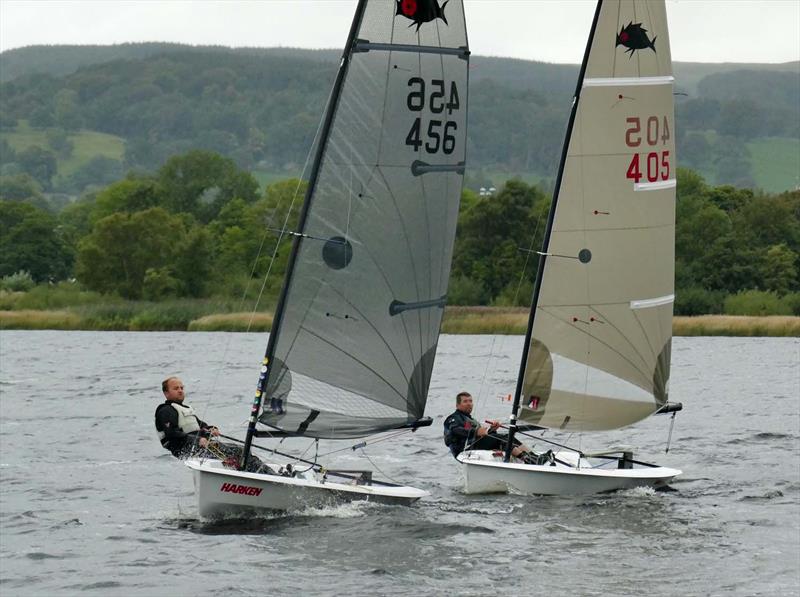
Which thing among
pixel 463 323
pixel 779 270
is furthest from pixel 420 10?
pixel 779 270

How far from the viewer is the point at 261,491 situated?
1847 centimetres

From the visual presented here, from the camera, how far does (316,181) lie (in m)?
18.5

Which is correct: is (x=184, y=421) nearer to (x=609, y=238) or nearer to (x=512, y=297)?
(x=609, y=238)

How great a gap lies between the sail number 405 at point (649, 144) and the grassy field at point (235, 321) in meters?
41.2

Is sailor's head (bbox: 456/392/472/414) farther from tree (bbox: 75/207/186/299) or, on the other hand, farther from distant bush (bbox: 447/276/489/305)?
tree (bbox: 75/207/186/299)

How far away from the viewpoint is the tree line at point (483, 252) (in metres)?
80.2

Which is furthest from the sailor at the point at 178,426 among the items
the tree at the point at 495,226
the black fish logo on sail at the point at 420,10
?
the tree at the point at 495,226

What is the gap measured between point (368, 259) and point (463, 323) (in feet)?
177

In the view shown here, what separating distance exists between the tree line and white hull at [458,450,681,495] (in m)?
50.8

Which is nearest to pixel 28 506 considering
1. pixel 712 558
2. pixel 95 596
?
pixel 95 596

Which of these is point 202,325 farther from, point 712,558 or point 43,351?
point 712,558

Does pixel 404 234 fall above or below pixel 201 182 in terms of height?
above

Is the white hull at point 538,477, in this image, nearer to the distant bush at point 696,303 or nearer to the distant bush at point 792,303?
the distant bush at point 696,303

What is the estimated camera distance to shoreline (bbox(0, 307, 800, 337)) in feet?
214
